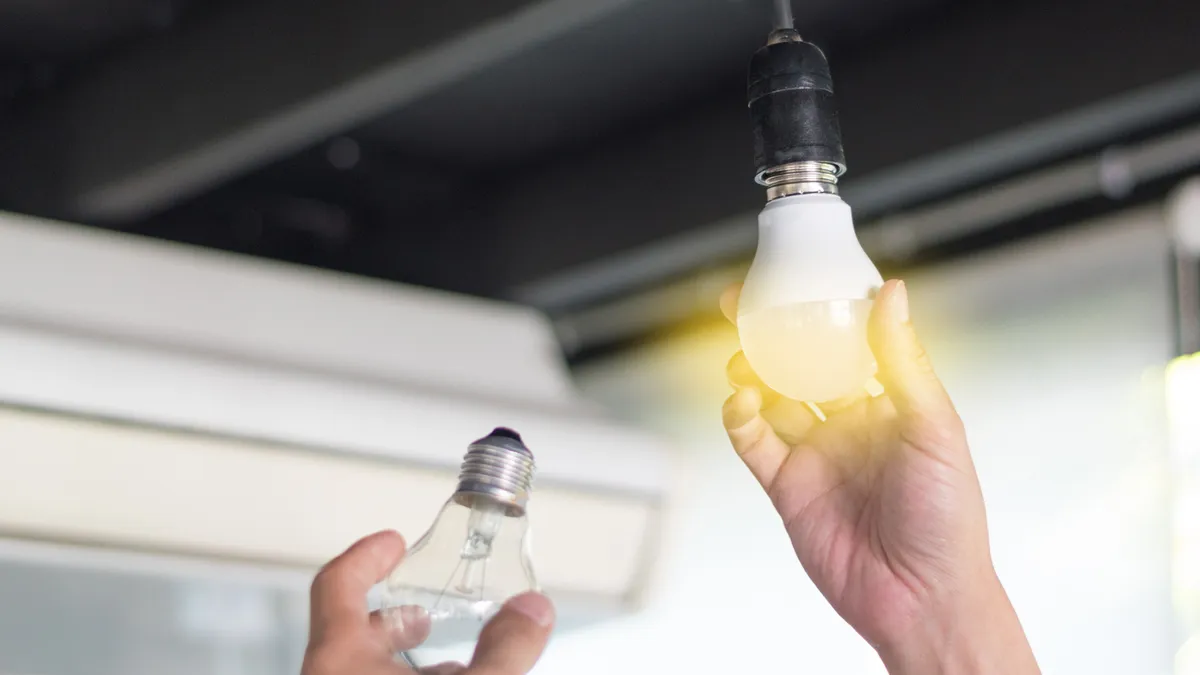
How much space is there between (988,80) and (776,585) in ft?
2.54

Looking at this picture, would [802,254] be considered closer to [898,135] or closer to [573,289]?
[898,135]

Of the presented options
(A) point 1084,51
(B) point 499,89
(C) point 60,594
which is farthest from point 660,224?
(C) point 60,594

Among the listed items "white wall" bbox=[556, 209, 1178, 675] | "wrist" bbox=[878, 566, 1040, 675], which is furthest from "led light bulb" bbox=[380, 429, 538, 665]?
"white wall" bbox=[556, 209, 1178, 675]

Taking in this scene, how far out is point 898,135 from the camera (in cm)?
172

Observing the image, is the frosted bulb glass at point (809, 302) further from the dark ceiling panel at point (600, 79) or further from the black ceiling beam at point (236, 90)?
the dark ceiling panel at point (600, 79)

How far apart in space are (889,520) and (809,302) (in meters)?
0.24

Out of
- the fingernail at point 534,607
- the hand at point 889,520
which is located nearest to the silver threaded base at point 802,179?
the hand at point 889,520

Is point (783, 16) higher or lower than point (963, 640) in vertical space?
higher

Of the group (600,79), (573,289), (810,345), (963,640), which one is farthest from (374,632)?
(573,289)

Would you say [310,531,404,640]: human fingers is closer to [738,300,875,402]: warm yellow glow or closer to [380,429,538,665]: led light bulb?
[380,429,538,665]: led light bulb

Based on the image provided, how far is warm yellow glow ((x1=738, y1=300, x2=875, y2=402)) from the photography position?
63 centimetres

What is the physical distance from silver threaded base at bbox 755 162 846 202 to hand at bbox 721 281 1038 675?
10 centimetres

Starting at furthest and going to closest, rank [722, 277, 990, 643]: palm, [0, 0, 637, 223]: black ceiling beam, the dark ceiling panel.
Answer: the dark ceiling panel
[0, 0, 637, 223]: black ceiling beam
[722, 277, 990, 643]: palm

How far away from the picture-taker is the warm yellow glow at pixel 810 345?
63 cm
